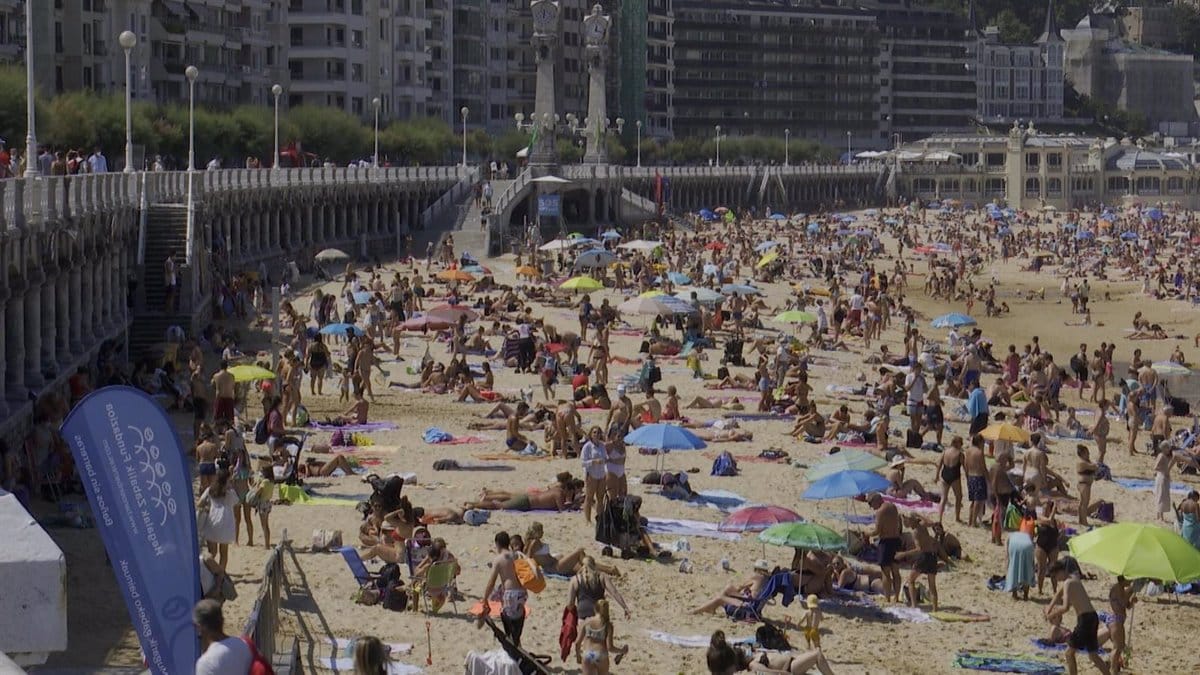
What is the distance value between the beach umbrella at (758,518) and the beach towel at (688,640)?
7.79 ft

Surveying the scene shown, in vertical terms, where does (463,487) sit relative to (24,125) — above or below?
below

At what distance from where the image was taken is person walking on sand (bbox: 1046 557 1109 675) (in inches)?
637

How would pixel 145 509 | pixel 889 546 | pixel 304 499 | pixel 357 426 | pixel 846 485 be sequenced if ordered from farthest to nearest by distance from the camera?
pixel 357 426 < pixel 304 499 < pixel 846 485 < pixel 889 546 < pixel 145 509

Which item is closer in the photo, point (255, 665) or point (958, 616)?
point (255, 665)

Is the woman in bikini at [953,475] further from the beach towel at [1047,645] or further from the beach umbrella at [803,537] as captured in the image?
the beach towel at [1047,645]

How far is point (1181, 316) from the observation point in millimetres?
56469

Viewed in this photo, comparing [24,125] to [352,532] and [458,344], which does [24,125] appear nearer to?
[458,344]

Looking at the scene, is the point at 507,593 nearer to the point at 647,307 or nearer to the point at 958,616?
the point at 958,616

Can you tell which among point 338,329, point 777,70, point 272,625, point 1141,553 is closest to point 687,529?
point 1141,553

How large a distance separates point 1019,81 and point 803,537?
531 feet

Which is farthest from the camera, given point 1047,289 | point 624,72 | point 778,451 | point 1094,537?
point 624,72

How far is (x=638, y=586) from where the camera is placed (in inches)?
728

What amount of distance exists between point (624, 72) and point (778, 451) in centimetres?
9743

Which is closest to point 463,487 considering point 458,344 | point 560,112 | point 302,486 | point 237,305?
point 302,486
